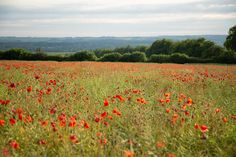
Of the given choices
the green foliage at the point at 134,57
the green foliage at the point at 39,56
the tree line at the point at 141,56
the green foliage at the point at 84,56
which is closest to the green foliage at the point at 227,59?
the tree line at the point at 141,56

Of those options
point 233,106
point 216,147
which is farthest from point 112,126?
point 233,106

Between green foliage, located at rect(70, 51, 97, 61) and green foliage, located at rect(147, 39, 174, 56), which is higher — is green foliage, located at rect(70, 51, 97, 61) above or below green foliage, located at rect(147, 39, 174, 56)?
below

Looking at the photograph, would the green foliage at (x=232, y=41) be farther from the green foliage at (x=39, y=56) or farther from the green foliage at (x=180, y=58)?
the green foliage at (x=39, y=56)

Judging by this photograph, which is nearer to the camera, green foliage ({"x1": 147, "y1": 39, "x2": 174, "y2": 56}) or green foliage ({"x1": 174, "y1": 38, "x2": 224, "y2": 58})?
green foliage ({"x1": 174, "y1": 38, "x2": 224, "y2": 58})

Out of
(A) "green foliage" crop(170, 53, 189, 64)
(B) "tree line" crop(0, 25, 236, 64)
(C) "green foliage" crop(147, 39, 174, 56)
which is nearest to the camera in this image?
(B) "tree line" crop(0, 25, 236, 64)

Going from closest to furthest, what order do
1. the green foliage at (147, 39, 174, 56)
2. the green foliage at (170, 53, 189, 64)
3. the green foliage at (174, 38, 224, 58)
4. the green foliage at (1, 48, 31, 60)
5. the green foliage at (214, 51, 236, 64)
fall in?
the green foliage at (214, 51, 236, 64)
the green foliage at (170, 53, 189, 64)
the green foliage at (1, 48, 31, 60)
the green foliage at (174, 38, 224, 58)
the green foliage at (147, 39, 174, 56)

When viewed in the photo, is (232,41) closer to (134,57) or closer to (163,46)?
(134,57)

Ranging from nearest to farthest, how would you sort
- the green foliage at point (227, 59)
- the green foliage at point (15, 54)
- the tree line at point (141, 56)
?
the green foliage at point (227, 59) < the tree line at point (141, 56) < the green foliage at point (15, 54)

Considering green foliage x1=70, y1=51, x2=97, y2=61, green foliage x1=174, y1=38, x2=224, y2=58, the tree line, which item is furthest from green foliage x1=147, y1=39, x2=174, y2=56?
green foliage x1=70, y1=51, x2=97, y2=61

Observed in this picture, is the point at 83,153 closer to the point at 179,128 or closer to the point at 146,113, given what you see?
the point at 179,128

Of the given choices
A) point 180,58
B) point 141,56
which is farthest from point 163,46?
point 180,58

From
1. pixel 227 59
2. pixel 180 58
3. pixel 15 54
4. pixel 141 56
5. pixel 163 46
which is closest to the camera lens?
pixel 227 59

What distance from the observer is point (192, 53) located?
7300 centimetres

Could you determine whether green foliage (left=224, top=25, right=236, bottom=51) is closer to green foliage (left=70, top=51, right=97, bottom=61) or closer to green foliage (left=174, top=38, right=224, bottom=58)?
green foliage (left=174, top=38, right=224, bottom=58)
